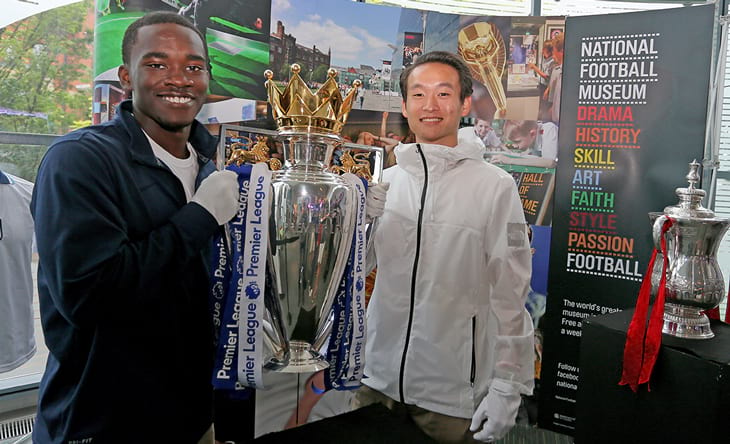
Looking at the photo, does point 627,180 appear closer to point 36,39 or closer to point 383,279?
point 383,279

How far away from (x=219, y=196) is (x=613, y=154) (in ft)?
7.38

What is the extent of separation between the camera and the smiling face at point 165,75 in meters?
1.21

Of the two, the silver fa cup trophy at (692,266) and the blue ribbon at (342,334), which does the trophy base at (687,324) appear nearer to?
the silver fa cup trophy at (692,266)

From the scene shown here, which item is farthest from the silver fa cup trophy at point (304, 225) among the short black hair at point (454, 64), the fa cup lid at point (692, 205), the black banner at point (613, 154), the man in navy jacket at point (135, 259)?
the black banner at point (613, 154)

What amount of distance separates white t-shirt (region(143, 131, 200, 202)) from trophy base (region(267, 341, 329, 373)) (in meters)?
0.45

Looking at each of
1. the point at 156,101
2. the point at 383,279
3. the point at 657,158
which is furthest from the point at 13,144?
the point at 657,158

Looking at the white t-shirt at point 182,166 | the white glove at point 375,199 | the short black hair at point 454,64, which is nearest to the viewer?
the white t-shirt at point 182,166

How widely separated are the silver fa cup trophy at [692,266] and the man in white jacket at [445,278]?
46 cm

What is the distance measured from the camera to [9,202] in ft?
7.50

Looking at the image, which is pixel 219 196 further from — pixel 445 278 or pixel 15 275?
pixel 15 275

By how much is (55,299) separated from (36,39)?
2323 mm

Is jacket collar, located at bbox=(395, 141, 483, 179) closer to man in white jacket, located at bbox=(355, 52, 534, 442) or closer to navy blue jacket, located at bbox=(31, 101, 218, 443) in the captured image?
man in white jacket, located at bbox=(355, 52, 534, 442)

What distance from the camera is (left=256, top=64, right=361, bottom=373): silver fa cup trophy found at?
119cm

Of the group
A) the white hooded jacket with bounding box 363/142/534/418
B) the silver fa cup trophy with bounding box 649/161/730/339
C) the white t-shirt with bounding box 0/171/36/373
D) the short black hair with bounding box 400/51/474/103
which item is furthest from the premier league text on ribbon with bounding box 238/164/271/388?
the white t-shirt with bounding box 0/171/36/373
